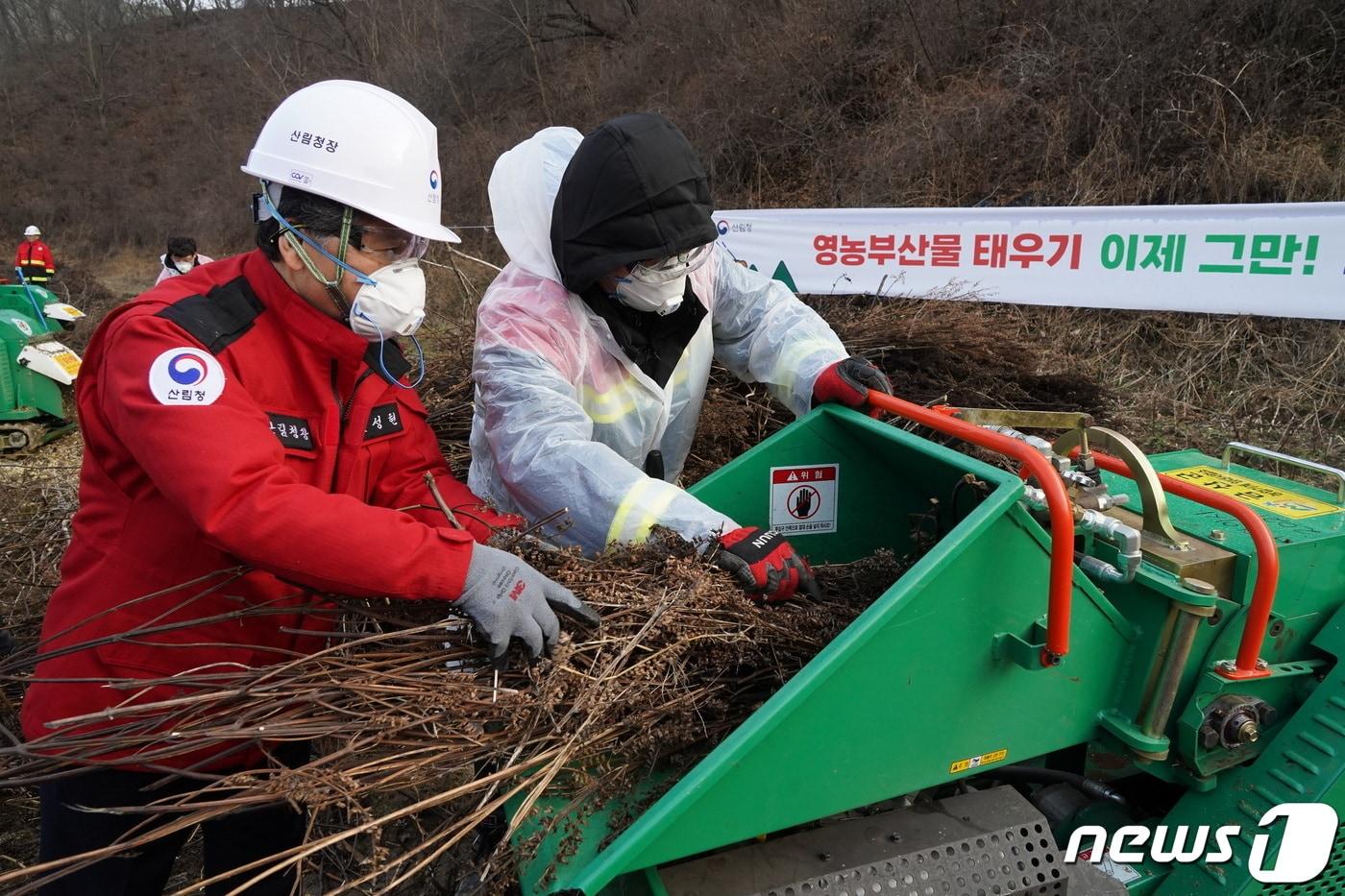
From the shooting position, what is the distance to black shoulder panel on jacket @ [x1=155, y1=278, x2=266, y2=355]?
164 cm

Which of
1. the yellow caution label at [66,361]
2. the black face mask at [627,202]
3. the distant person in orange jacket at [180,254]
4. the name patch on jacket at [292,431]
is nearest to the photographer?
the name patch on jacket at [292,431]

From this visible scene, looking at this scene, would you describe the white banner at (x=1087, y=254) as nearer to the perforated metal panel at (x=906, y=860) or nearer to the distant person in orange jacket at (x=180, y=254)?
the perforated metal panel at (x=906, y=860)

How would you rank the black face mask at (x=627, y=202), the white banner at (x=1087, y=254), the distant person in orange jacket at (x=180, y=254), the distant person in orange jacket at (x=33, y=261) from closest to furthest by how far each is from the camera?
the black face mask at (x=627, y=202) → the white banner at (x=1087, y=254) → the distant person in orange jacket at (x=180, y=254) → the distant person in orange jacket at (x=33, y=261)

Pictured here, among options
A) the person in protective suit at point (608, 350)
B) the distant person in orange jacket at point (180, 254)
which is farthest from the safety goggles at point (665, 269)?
the distant person in orange jacket at point (180, 254)

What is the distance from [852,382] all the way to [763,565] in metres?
0.84

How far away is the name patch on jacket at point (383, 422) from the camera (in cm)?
200

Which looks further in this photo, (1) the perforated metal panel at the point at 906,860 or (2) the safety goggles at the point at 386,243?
(2) the safety goggles at the point at 386,243

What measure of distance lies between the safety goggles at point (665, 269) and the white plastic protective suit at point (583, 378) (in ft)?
0.57

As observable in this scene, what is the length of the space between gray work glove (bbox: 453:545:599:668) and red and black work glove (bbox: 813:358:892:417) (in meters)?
1.18

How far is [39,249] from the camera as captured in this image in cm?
1489

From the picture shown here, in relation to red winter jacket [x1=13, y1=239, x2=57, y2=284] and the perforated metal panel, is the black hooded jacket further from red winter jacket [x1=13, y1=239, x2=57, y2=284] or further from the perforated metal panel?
red winter jacket [x1=13, y1=239, x2=57, y2=284]

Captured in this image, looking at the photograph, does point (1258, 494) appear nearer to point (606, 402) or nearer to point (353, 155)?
point (606, 402)

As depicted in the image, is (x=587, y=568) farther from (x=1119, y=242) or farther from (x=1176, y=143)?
(x=1176, y=143)

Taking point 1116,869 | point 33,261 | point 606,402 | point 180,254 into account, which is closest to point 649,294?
point 606,402
